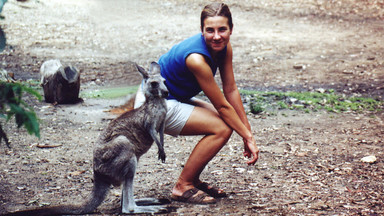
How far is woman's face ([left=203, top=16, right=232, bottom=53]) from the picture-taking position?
313cm

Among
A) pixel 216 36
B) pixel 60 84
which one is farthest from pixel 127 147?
pixel 60 84

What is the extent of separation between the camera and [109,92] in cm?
707

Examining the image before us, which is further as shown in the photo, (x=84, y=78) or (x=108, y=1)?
(x=108, y=1)

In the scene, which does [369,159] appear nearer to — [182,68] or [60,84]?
[182,68]

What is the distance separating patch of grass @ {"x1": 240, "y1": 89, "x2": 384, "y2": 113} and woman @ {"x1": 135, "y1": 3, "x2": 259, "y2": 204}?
273 cm

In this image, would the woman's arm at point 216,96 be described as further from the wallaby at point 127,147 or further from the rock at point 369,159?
the rock at point 369,159

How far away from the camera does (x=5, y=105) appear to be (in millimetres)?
2006

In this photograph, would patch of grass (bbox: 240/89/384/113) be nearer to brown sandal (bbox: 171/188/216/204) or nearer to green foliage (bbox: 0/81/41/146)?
brown sandal (bbox: 171/188/216/204)

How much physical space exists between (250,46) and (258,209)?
6728mm

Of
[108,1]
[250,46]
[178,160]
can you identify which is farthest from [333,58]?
[108,1]

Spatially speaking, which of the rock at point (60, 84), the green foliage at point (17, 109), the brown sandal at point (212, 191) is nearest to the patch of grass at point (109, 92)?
the rock at point (60, 84)

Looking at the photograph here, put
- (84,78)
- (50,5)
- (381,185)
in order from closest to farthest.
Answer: (381,185) → (84,78) → (50,5)

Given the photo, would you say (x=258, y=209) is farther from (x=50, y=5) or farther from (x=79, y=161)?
(x=50, y=5)

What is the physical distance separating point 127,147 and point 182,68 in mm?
682
